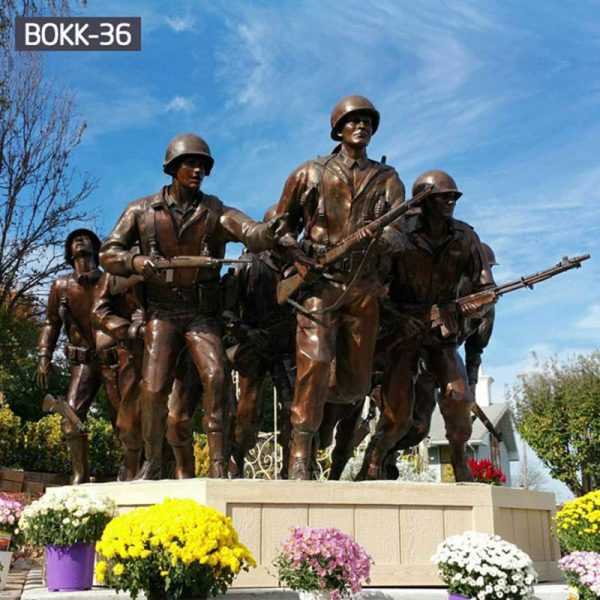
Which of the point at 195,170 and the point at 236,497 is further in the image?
the point at 195,170

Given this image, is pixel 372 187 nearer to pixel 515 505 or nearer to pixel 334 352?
pixel 334 352

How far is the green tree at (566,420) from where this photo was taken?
29828 millimetres

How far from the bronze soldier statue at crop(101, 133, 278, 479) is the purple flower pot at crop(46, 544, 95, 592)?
4.95 ft

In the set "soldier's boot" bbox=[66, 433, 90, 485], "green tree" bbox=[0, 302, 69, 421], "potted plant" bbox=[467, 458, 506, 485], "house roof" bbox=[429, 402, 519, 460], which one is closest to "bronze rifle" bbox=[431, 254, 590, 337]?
"soldier's boot" bbox=[66, 433, 90, 485]

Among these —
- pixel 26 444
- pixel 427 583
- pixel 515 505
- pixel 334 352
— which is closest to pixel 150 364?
pixel 334 352

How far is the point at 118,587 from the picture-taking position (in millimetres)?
5086

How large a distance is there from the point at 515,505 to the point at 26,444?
16479 mm

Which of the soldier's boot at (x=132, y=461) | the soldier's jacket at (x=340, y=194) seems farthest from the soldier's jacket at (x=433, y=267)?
the soldier's boot at (x=132, y=461)

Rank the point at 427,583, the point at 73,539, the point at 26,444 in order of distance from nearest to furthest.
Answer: the point at 73,539 < the point at 427,583 < the point at 26,444

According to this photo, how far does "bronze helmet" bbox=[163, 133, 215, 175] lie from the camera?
24.2 feet

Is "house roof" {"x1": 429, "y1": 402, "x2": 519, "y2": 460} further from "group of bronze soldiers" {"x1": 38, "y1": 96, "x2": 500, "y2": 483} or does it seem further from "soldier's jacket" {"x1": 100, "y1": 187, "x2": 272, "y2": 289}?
"soldier's jacket" {"x1": 100, "y1": 187, "x2": 272, "y2": 289}

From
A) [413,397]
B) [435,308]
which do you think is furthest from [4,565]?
[435,308]

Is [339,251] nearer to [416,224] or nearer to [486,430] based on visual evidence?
[416,224]

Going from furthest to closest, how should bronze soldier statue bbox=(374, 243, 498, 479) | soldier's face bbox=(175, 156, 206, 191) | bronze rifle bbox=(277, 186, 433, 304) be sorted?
bronze soldier statue bbox=(374, 243, 498, 479) → soldier's face bbox=(175, 156, 206, 191) → bronze rifle bbox=(277, 186, 433, 304)
